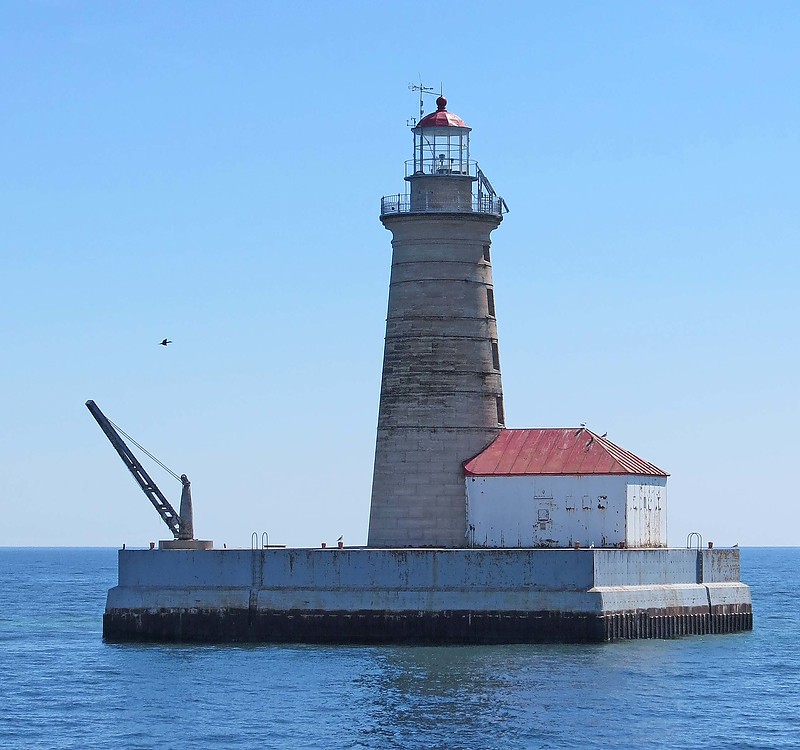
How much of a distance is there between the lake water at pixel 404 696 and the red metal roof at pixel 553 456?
5.20 m

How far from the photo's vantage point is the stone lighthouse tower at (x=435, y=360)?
48312 mm

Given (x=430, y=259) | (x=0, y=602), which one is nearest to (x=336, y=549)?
(x=430, y=259)

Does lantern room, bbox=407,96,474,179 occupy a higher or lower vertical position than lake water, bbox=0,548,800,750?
Answer: higher

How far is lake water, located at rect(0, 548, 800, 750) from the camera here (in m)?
32.3

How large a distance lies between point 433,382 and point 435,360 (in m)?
0.65

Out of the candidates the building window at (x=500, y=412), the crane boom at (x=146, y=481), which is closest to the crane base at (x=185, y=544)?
the crane boom at (x=146, y=481)

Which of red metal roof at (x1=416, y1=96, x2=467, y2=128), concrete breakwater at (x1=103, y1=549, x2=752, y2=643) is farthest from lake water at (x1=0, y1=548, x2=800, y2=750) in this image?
red metal roof at (x1=416, y1=96, x2=467, y2=128)

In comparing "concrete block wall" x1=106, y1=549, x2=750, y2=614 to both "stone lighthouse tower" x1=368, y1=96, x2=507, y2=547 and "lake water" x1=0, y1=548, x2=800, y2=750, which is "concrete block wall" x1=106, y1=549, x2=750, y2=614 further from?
"stone lighthouse tower" x1=368, y1=96, x2=507, y2=547

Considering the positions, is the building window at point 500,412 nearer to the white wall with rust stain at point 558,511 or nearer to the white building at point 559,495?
the white building at point 559,495

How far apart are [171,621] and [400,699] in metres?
11.8

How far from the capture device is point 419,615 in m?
43.2

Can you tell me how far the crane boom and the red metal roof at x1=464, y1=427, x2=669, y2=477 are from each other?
8144mm

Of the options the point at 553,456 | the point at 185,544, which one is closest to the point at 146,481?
the point at 185,544

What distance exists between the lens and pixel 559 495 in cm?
4669
